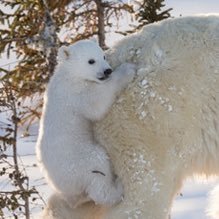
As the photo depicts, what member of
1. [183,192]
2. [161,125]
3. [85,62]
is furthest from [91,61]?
[183,192]

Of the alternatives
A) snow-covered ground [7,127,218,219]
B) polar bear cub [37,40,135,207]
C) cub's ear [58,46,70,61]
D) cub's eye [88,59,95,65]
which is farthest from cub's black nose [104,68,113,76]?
snow-covered ground [7,127,218,219]

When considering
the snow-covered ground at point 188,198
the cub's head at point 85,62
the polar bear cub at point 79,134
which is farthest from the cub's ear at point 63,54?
the snow-covered ground at point 188,198

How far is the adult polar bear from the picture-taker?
5.30 meters

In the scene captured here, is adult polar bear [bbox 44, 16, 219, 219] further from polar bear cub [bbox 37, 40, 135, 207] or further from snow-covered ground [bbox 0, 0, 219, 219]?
snow-covered ground [bbox 0, 0, 219, 219]

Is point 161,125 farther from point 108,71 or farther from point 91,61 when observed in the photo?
point 91,61

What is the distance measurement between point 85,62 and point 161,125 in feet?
2.46

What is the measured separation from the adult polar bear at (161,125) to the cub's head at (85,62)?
0.20 m

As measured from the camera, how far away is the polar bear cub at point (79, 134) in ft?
17.1

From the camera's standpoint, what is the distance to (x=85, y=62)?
556 centimetres

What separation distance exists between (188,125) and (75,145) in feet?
2.63

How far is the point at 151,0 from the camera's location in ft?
33.1

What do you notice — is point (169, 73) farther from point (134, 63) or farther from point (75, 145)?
point (75, 145)

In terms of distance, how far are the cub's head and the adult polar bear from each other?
0.20 m

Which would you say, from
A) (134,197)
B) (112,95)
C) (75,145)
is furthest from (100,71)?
(134,197)
